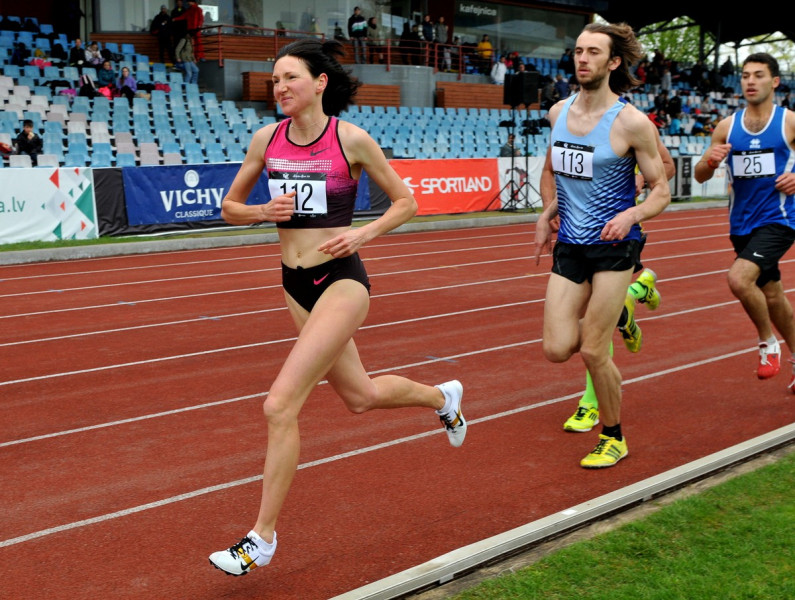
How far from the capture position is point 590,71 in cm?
499

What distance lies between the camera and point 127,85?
954 inches

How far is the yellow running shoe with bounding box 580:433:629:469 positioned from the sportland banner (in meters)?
13.0

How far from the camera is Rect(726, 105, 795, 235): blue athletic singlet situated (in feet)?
21.2

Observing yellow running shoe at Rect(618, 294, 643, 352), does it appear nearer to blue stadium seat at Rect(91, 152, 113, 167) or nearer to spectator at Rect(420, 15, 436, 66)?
blue stadium seat at Rect(91, 152, 113, 167)

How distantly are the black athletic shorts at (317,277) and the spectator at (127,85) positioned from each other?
21290 millimetres

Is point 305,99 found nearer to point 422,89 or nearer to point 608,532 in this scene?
point 608,532

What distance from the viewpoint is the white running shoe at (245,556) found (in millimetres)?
3680

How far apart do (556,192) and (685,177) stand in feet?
78.3

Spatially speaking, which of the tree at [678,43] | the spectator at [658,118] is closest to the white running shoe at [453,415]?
the spectator at [658,118]

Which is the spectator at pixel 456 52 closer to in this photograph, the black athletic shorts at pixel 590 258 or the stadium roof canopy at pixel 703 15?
the stadium roof canopy at pixel 703 15

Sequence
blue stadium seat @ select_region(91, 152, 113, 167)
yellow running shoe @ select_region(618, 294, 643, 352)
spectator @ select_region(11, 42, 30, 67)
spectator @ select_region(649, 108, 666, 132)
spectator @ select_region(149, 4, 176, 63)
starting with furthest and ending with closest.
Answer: spectator @ select_region(649, 108, 666, 132)
spectator @ select_region(149, 4, 176, 63)
spectator @ select_region(11, 42, 30, 67)
blue stadium seat @ select_region(91, 152, 113, 167)
yellow running shoe @ select_region(618, 294, 643, 352)

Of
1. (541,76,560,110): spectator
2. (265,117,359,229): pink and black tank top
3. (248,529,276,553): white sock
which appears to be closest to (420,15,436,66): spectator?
(541,76,560,110): spectator

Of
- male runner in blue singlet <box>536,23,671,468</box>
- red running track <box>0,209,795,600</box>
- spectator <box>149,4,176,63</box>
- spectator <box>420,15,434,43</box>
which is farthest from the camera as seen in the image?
spectator <box>420,15,434,43</box>

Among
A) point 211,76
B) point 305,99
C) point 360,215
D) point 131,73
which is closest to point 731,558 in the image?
point 305,99
